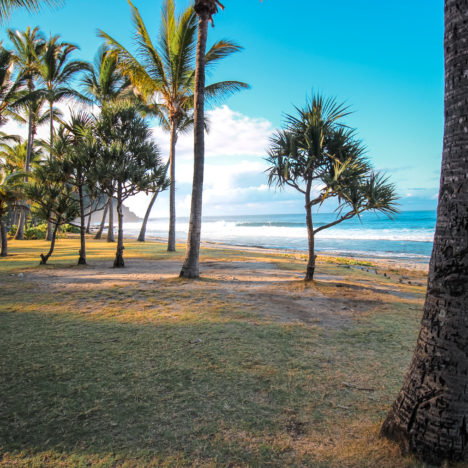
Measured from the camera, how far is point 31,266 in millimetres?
9500

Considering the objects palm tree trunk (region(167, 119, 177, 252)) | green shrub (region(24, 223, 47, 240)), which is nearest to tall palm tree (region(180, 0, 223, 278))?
palm tree trunk (region(167, 119, 177, 252))

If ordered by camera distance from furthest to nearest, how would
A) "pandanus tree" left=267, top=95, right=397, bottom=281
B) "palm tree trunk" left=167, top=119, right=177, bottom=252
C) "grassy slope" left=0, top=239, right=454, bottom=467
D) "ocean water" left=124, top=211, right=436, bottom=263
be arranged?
"ocean water" left=124, top=211, right=436, bottom=263 < "palm tree trunk" left=167, top=119, right=177, bottom=252 < "pandanus tree" left=267, top=95, right=397, bottom=281 < "grassy slope" left=0, top=239, right=454, bottom=467

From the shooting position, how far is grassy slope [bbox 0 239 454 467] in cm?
197

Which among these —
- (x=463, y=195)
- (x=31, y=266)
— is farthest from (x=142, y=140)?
(x=463, y=195)

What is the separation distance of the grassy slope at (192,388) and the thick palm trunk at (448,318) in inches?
9.9

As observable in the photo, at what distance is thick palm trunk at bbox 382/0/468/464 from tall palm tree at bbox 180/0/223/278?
6253 mm

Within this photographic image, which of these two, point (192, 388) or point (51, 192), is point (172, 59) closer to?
point (51, 192)

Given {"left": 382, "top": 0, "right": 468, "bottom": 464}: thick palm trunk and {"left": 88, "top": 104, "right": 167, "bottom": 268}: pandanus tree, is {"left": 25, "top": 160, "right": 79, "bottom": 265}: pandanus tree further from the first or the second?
{"left": 382, "top": 0, "right": 468, "bottom": 464}: thick palm trunk

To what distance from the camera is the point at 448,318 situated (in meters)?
1.85

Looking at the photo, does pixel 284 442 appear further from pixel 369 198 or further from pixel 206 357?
pixel 369 198

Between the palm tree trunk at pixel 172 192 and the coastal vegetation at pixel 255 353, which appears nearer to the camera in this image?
the coastal vegetation at pixel 255 353

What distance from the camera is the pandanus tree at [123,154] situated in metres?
8.66

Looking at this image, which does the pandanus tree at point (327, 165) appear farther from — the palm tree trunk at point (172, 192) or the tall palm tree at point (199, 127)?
the palm tree trunk at point (172, 192)

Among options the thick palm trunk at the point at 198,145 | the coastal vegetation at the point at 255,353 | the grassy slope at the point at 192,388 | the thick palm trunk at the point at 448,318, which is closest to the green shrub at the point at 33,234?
the coastal vegetation at the point at 255,353
